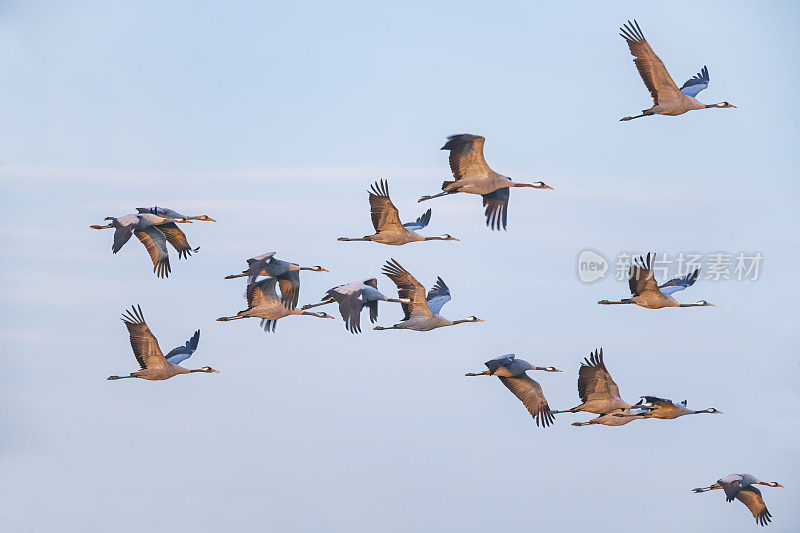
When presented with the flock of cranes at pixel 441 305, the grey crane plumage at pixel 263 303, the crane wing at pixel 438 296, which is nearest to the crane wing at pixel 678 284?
the flock of cranes at pixel 441 305

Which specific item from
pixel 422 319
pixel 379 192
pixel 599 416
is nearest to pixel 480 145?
pixel 379 192

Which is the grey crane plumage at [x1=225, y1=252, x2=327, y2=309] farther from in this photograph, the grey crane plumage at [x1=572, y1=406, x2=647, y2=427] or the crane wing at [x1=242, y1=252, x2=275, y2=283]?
the grey crane plumage at [x1=572, y1=406, x2=647, y2=427]

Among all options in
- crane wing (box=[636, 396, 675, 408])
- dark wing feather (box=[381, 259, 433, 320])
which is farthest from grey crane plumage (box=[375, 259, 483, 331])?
crane wing (box=[636, 396, 675, 408])

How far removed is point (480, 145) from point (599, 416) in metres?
9.10

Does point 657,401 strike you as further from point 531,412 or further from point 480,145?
point 480,145

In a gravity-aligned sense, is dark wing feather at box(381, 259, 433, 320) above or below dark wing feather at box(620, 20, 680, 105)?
below

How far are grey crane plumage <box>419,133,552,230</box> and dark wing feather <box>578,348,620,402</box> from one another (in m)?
5.34

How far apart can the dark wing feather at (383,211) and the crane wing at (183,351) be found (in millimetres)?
7563

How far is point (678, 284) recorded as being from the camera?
46.7 m

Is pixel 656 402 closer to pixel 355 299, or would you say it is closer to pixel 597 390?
pixel 597 390

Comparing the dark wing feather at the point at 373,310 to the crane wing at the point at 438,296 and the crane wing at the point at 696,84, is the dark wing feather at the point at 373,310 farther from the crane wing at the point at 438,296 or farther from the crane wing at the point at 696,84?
the crane wing at the point at 696,84

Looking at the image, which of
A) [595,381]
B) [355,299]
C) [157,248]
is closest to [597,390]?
[595,381]

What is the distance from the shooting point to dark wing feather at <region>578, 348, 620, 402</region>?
141 feet

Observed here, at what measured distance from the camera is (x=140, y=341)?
1705 inches
